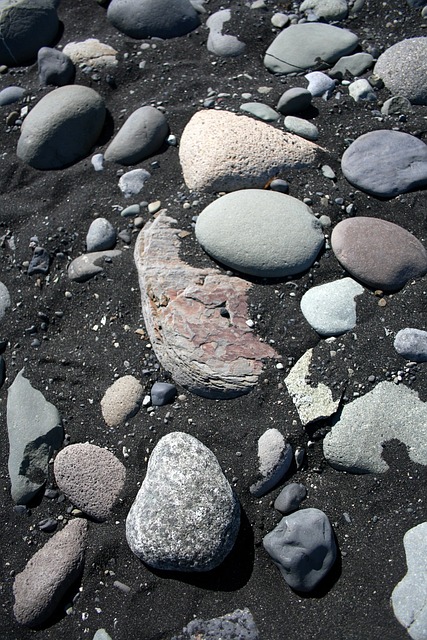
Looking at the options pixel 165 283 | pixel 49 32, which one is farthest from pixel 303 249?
pixel 49 32

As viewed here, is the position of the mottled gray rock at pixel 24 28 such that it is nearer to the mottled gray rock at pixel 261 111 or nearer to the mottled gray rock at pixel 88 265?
the mottled gray rock at pixel 261 111

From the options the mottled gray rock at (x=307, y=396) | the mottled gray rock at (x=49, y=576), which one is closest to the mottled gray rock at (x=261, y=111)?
the mottled gray rock at (x=307, y=396)

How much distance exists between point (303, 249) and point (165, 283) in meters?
0.59

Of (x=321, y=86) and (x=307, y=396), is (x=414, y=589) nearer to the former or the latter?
(x=307, y=396)

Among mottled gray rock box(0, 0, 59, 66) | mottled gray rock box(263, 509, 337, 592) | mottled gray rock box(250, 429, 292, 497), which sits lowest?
mottled gray rock box(263, 509, 337, 592)

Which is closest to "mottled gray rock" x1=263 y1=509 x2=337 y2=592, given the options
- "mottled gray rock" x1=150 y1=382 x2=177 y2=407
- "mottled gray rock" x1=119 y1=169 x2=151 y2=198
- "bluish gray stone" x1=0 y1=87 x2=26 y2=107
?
"mottled gray rock" x1=150 y1=382 x2=177 y2=407

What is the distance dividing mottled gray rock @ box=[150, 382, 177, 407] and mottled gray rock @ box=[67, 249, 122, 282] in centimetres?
64

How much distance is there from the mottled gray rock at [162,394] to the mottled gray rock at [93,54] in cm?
195

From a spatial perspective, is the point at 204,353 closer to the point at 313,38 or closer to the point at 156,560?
the point at 156,560

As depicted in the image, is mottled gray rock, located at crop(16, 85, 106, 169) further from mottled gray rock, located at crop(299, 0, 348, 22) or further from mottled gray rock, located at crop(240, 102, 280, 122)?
mottled gray rock, located at crop(299, 0, 348, 22)

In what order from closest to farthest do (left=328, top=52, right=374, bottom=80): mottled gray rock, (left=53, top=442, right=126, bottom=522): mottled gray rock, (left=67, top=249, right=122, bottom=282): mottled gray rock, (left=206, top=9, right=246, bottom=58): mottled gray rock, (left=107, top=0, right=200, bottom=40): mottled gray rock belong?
(left=53, top=442, right=126, bottom=522): mottled gray rock < (left=67, top=249, right=122, bottom=282): mottled gray rock < (left=328, top=52, right=374, bottom=80): mottled gray rock < (left=206, top=9, right=246, bottom=58): mottled gray rock < (left=107, top=0, right=200, bottom=40): mottled gray rock

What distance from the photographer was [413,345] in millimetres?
2209

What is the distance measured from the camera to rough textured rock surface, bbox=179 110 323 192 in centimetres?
266

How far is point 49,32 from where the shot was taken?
3.53 metres
